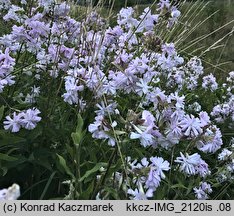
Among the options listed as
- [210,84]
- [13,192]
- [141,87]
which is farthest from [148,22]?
[210,84]

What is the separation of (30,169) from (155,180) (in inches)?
29.8

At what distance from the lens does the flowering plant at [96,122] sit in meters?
1.56

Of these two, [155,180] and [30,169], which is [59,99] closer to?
[30,169]

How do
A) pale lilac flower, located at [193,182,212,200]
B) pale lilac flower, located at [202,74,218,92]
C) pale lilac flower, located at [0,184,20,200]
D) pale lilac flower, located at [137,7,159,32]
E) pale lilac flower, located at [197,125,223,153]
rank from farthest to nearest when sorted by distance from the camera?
pale lilac flower, located at [202,74,218,92], pale lilac flower, located at [137,7,159,32], pale lilac flower, located at [193,182,212,200], pale lilac flower, located at [197,125,223,153], pale lilac flower, located at [0,184,20,200]

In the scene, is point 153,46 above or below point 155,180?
above

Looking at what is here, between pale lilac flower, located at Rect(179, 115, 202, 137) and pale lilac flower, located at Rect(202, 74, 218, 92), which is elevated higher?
pale lilac flower, located at Rect(179, 115, 202, 137)

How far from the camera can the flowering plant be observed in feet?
5.13

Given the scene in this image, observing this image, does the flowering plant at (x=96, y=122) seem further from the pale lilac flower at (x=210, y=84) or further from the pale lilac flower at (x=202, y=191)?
the pale lilac flower at (x=210, y=84)

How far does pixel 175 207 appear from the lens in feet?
4.90

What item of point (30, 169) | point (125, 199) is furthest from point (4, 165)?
point (125, 199)

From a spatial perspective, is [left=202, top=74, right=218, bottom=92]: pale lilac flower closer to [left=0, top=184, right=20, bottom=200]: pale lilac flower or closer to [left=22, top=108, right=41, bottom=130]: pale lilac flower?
[left=22, top=108, right=41, bottom=130]: pale lilac flower

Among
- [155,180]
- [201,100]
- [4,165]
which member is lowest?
[201,100]

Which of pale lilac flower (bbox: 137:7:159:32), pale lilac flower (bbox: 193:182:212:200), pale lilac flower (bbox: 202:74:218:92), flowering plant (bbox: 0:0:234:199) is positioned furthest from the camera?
pale lilac flower (bbox: 202:74:218:92)

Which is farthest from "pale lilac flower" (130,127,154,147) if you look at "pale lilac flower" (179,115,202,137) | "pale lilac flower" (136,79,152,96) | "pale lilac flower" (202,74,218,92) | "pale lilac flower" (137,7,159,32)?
"pale lilac flower" (202,74,218,92)
